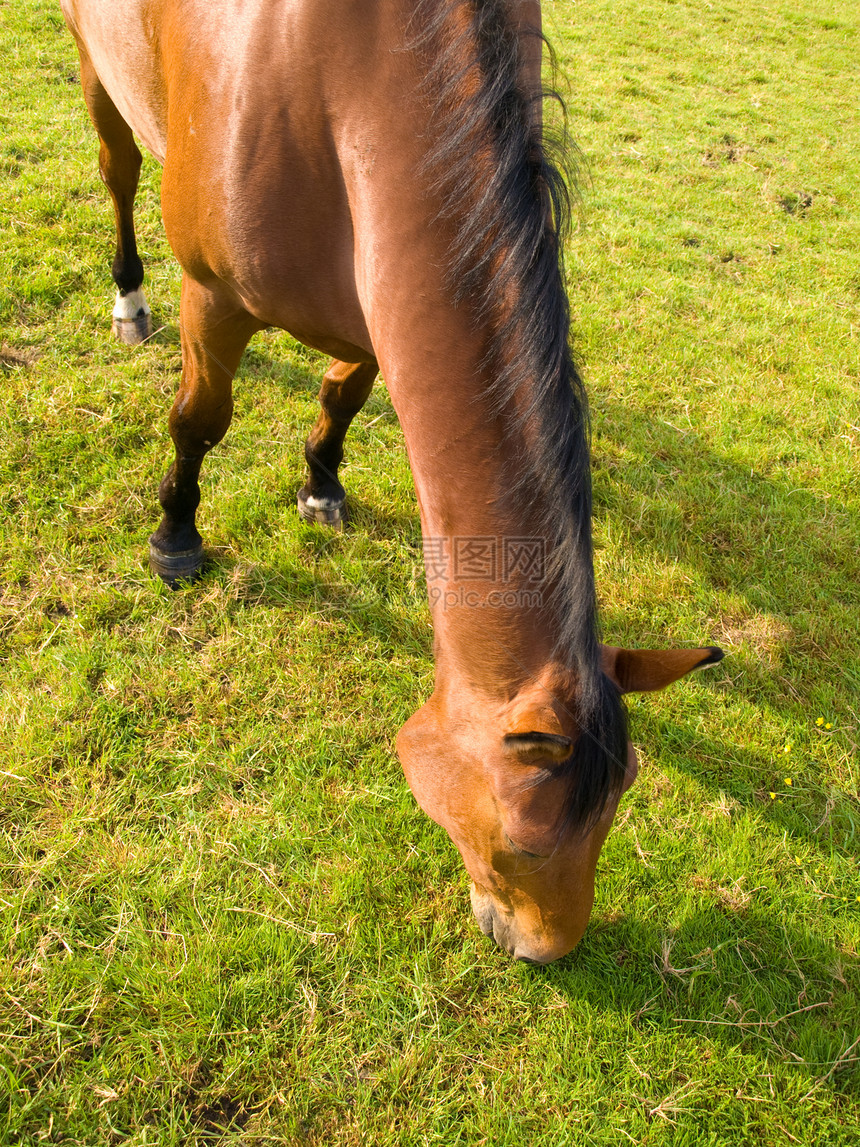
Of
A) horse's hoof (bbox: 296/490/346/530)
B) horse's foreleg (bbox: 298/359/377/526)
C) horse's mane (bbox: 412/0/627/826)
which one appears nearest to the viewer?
horse's mane (bbox: 412/0/627/826)

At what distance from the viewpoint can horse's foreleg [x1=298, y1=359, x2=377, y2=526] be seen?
2.86 meters

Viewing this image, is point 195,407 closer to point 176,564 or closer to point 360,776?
point 176,564

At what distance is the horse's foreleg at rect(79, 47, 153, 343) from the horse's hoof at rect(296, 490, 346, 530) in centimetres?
150

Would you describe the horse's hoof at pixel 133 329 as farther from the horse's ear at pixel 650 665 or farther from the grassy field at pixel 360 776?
the horse's ear at pixel 650 665

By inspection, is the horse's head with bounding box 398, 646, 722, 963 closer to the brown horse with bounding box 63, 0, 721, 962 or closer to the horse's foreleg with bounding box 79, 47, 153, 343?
the brown horse with bounding box 63, 0, 721, 962

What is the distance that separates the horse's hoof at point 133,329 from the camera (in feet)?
12.4

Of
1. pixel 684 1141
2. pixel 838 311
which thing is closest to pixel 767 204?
pixel 838 311

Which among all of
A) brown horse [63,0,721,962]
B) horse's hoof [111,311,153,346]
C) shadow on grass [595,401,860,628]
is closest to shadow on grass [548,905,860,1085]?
brown horse [63,0,721,962]

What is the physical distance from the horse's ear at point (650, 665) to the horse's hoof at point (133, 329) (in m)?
3.36

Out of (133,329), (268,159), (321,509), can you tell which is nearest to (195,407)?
(321,509)

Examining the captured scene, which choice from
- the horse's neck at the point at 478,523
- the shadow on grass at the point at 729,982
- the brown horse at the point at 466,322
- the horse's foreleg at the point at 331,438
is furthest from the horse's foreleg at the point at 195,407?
the shadow on grass at the point at 729,982

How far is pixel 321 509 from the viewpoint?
Answer: 10.5ft

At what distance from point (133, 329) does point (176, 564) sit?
166 centimetres

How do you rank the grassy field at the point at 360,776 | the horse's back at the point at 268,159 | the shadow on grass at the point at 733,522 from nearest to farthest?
the horse's back at the point at 268,159 → the grassy field at the point at 360,776 → the shadow on grass at the point at 733,522
